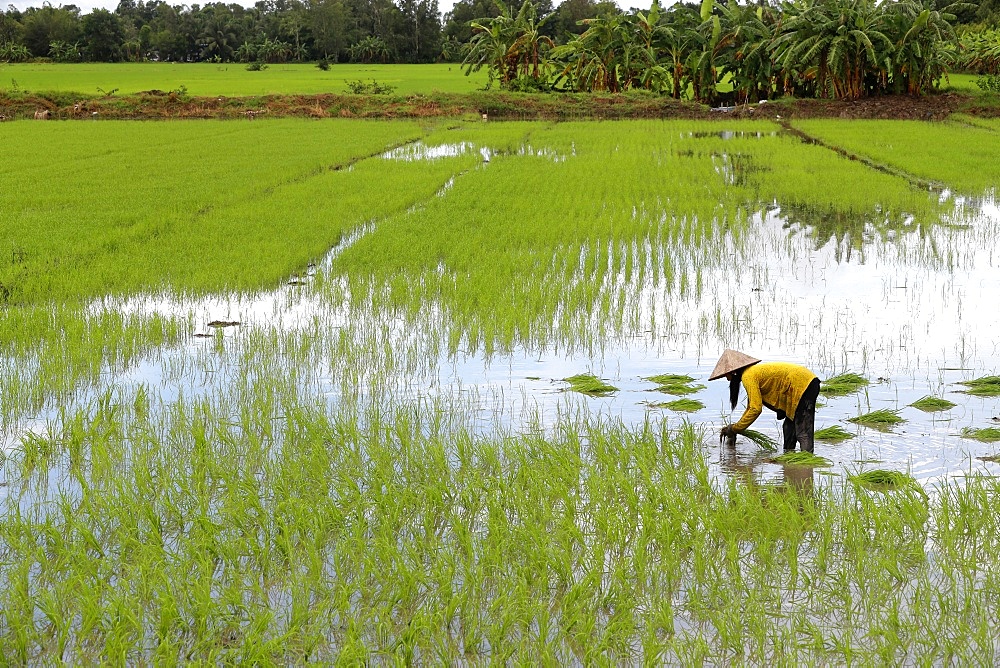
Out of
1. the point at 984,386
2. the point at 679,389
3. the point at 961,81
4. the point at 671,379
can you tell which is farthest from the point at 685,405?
the point at 961,81

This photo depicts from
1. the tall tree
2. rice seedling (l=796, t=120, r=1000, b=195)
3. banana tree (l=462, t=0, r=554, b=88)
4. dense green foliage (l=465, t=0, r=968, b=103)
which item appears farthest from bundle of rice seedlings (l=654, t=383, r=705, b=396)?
the tall tree

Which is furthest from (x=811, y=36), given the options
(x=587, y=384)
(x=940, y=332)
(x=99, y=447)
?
(x=99, y=447)

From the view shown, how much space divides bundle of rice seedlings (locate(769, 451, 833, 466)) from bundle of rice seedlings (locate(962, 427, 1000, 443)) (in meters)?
0.63

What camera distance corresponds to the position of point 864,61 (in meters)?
21.5

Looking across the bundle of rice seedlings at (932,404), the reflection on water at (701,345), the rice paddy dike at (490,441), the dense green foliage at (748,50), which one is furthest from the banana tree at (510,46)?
the bundle of rice seedlings at (932,404)

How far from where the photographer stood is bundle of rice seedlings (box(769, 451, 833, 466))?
3.27 meters

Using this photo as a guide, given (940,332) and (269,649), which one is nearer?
(269,649)

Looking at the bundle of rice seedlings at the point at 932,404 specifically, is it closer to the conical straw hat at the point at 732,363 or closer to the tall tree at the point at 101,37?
Answer: the conical straw hat at the point at 732,363

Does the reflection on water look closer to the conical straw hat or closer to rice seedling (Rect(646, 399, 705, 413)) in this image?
rice seedling (Rect(646, 399, 705, 413))

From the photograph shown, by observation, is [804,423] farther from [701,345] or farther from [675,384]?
[701,345]

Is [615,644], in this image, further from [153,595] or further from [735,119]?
[735,119]

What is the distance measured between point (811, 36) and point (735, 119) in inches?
90.5

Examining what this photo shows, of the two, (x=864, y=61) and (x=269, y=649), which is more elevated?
(x=864, y=61)

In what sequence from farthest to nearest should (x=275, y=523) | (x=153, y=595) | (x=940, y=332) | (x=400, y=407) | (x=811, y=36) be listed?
(x=811, y=36) → (x=940, y=332) → (x=400, y=407) → (x=275, y=523) → (x=153, y=595)
